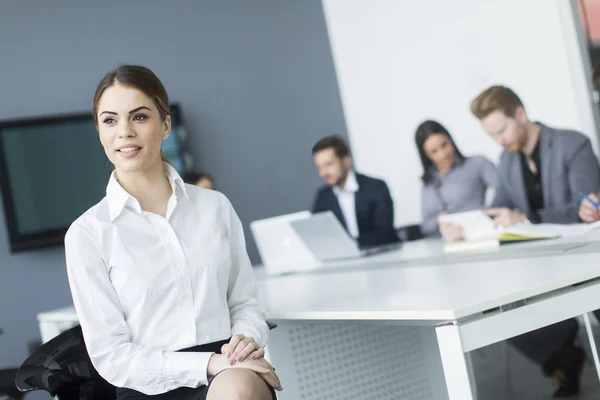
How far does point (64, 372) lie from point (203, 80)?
12.9ft

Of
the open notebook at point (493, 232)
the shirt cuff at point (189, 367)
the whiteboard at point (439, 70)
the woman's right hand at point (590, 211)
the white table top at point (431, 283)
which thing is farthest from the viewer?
the whiteboard at point (439, 70)

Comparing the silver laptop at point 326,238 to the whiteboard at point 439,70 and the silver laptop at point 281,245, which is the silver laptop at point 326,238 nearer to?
the silver laptop at point 281,245

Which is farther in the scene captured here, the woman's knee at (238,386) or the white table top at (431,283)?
the white table top at (431,283)

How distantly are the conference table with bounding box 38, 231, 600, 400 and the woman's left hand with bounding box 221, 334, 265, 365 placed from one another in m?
0.35

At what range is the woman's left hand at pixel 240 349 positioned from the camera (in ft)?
5.64

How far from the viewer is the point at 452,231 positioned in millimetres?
3402

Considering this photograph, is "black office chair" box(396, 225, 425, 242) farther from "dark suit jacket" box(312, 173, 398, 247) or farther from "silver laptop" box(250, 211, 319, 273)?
"silver laptop" box(250, 211, 319, 273)

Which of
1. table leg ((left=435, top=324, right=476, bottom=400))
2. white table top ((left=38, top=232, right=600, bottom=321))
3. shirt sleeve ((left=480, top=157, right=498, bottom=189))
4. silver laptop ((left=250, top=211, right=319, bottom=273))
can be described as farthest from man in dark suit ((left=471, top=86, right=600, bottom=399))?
table leg ((left=435, top=324, right=476, bottom=400))

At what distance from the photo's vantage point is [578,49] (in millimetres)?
4785

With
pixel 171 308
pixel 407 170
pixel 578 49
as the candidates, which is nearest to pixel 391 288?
pixel 171 308

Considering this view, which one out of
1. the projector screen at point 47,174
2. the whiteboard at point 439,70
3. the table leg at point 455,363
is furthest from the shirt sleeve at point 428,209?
the table leg at point 455,363

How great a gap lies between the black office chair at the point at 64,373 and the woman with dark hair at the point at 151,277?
0.30 m

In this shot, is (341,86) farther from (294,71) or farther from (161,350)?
(161,350)

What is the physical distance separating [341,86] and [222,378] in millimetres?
5118
